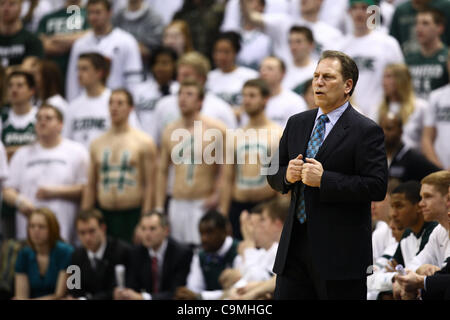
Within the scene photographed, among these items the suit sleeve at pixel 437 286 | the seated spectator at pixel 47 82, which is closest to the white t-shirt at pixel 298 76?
the seated spectator at pixel 47 82

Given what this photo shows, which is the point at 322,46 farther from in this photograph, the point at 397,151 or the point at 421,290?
the point at 421,290

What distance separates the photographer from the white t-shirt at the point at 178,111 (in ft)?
27.1

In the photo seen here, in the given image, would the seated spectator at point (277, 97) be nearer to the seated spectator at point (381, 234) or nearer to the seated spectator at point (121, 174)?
the seated spectator at point (121, 174)

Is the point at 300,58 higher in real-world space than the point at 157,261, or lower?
higher

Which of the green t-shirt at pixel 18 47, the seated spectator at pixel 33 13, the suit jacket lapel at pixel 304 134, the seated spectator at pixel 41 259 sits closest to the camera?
the suit jacket lapel at pixel 304 134

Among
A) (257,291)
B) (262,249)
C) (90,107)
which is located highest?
(90,107)

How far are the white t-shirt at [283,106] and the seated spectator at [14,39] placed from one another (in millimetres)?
3015

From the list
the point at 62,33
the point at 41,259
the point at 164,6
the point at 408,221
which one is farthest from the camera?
the point at 164,6

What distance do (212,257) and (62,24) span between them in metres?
4.30

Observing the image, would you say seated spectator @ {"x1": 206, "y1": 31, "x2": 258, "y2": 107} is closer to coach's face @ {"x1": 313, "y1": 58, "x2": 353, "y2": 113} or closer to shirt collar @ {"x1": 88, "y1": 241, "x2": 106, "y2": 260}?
shirt collar @ {"x1": 88, "y1": 241, "x2": 106, "y2": 260}

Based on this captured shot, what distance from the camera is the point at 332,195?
3.87 m

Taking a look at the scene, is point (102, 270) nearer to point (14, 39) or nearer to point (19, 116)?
point (19, 116)

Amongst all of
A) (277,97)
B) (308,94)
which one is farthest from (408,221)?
(277,97)

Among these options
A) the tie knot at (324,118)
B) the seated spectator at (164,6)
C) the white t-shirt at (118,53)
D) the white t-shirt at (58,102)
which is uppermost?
the seated spectator at (164,6)
